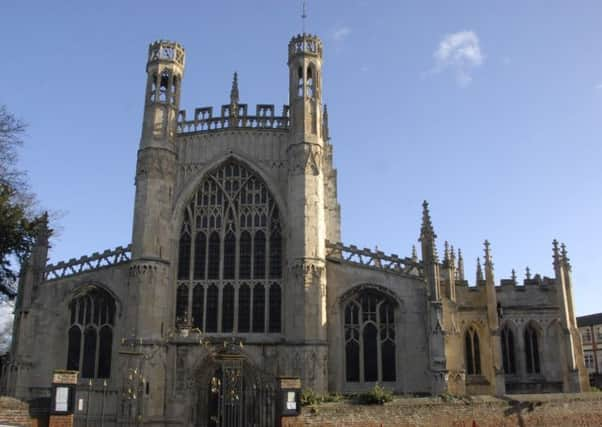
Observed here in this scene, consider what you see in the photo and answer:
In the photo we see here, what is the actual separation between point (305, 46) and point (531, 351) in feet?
58.6

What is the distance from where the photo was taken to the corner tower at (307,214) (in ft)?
86.7

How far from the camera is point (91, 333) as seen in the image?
28828 millimetres

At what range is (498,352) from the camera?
1129 inches

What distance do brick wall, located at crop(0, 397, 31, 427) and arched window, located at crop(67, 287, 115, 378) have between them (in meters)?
11.7

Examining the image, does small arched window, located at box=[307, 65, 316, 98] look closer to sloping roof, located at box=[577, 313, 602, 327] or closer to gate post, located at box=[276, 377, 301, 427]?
gate post, located at box=[276, 377, 301, 427]

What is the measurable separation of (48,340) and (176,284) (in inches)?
238

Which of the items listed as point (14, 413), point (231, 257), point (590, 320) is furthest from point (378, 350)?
point (590, 320)

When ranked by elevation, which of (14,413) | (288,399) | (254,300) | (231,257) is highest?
(231,257)

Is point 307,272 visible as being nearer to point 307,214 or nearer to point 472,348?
point 307,214

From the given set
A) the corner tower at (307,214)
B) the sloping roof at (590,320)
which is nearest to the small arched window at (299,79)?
the corner tower at (307,214)

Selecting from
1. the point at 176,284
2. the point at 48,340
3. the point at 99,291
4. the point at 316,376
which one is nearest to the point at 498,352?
the point at 316,376

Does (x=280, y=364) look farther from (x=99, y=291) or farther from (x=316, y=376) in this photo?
(x=99, y=291)

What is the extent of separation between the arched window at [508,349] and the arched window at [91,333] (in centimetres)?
1791

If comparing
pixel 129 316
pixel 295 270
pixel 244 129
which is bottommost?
pixel 129 316
